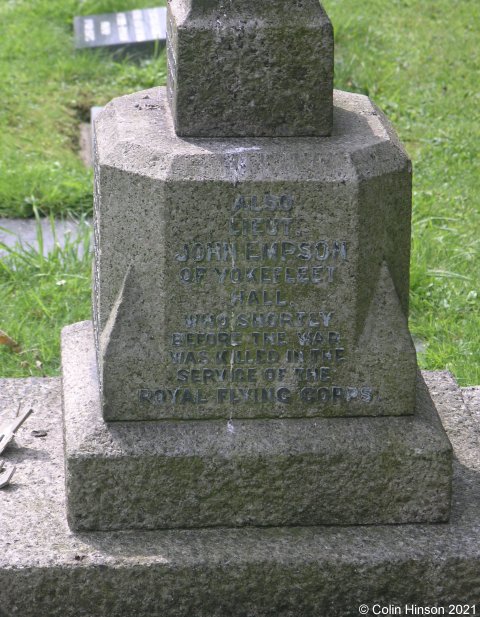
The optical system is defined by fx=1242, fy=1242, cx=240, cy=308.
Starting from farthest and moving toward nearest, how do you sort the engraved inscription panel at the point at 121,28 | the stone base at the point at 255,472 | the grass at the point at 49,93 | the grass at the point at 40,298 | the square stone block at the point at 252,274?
the engraved inscription panel at the point at 121,28 → the grass at the point at 49,93 → the grass at the point at 40,298 → the stone base at the point at 255,472 → the square stone block at the point at 252,274

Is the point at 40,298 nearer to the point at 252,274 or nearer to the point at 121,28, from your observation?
the point at 252,274

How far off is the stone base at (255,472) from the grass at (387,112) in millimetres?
1217

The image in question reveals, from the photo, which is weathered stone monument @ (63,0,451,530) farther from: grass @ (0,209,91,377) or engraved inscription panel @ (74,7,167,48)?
engraved inscription panel @ (74,7,167,48)

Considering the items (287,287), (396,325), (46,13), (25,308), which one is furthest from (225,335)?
(46,13)

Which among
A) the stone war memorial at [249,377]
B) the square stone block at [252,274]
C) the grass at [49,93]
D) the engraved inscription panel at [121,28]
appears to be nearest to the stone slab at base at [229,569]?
the stone war memorial at [249,377]

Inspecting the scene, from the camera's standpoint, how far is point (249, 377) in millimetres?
3182

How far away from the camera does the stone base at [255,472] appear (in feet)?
10.3

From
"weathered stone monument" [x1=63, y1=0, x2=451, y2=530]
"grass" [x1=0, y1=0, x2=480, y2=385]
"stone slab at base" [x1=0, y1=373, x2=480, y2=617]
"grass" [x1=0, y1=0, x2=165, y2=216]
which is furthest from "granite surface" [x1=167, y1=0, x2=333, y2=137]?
"grass" [x1=0, y1=0, x2=165, y2=216]

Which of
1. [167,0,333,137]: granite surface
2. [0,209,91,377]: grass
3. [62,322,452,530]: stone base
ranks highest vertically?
[167,0,333,137]: granite surface

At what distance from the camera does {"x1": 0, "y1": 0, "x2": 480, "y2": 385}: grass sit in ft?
15.8

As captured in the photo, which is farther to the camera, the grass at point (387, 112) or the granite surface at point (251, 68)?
the grass at point (387, 112)

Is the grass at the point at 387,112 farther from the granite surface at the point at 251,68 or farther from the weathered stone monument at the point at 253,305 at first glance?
the granite surface at the point at 251,68

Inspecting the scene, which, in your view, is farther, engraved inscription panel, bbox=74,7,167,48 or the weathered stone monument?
engraved inscription panel, bbox=74,7,167,48

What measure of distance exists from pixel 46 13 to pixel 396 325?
594 centimetres
